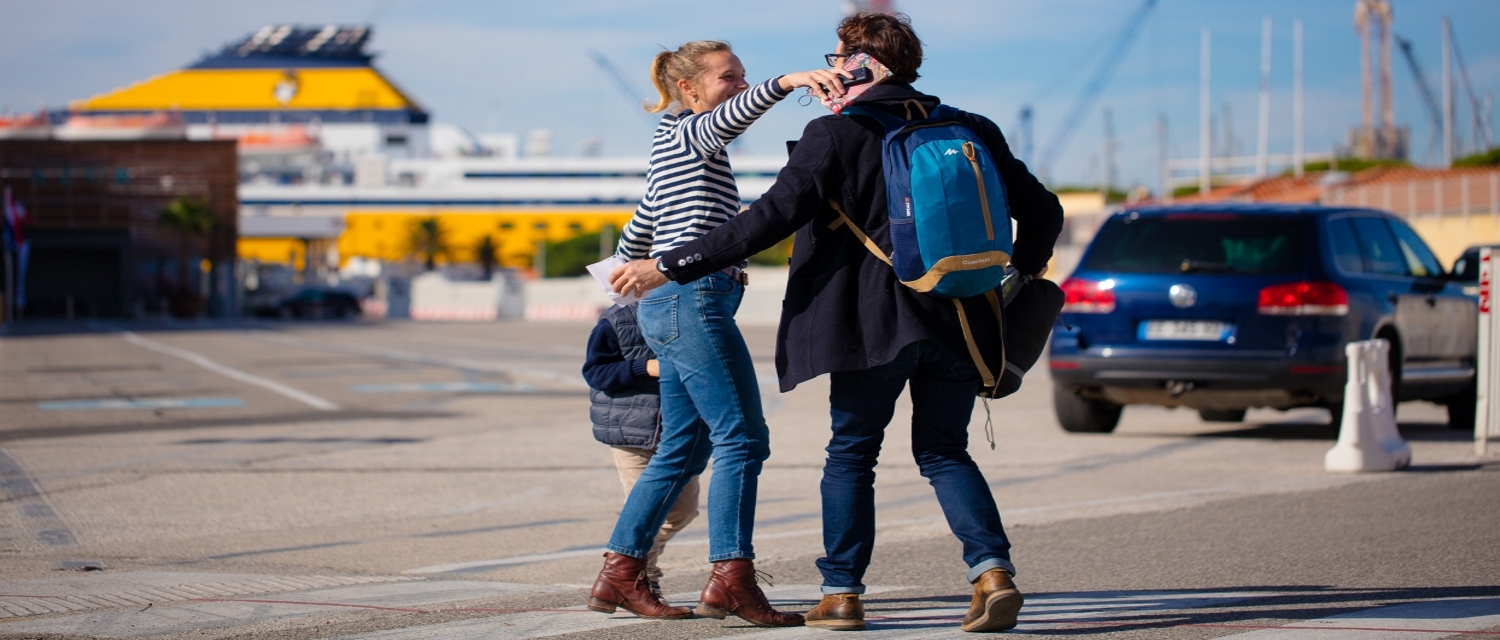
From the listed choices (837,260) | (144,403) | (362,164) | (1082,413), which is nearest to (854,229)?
(837,260)

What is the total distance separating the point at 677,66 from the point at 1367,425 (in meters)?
5.38

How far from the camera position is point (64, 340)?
101 ft

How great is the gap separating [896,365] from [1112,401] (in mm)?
6550

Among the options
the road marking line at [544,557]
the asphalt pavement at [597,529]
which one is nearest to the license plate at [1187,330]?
the asphalt pavement at [597,529]

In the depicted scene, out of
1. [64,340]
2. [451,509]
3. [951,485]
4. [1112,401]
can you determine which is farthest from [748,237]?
[64,340]

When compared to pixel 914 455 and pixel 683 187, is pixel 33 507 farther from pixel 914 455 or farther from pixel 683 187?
pixel 914 455

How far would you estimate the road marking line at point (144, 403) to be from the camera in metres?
13.3

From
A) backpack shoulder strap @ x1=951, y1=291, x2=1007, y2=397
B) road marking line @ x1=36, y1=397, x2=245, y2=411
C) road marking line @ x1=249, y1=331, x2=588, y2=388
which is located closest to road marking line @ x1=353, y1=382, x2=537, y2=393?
road marking line @ x1=249, y1=331, x2=588, y2=388

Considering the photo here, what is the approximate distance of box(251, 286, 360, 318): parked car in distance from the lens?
57.2 m

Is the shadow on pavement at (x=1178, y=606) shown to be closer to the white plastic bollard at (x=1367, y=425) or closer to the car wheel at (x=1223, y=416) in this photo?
the white plastic bollard at (x=1367, y=425)

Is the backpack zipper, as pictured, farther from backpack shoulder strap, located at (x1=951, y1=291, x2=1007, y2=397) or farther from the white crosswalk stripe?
the white crosswalk stripe

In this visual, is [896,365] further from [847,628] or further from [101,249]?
[101,249]

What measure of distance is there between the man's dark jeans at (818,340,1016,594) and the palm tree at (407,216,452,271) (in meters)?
110

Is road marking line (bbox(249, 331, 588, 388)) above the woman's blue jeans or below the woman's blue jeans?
below
